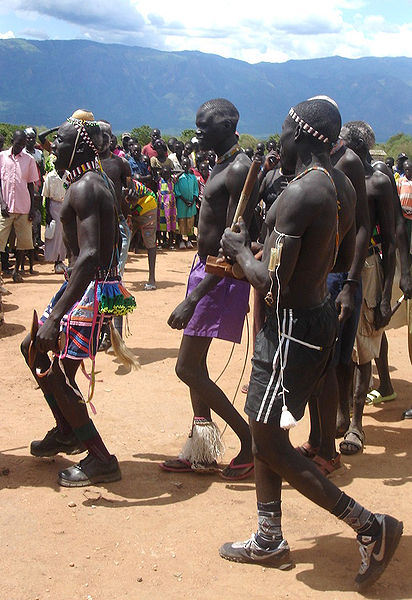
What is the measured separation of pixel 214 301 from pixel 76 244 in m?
0.86

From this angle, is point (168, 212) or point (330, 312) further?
point (168, 212)

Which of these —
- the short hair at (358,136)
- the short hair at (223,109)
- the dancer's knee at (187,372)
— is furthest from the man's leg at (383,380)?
the short hair at (223,109)

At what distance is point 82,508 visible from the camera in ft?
12.8

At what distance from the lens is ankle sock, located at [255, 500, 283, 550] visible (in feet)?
10.7

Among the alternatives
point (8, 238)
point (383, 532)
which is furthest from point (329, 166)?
point (8, 238)

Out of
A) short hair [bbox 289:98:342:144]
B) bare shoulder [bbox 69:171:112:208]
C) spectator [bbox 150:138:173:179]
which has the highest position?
short hair [bbox 289:98:342:144]

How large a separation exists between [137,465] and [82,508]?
0.69 m

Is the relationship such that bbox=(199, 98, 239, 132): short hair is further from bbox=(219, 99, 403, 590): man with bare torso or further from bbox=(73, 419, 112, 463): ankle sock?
bbox=(73, 419, 112, 463): ankle sock

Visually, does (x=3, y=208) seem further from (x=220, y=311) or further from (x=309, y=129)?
(x=309, y=129)

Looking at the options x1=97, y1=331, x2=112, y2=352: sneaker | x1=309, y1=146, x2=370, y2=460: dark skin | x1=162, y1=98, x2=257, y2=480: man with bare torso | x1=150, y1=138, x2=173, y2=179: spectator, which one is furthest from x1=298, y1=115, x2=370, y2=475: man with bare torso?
x1=150, y1=138, x2=173, y2=179: spectator

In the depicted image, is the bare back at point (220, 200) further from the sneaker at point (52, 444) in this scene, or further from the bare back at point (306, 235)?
the sneaker at point (52, 444)

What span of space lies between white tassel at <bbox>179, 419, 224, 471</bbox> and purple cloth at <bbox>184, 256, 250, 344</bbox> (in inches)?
23.0

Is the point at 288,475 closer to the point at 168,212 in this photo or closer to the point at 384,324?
the point at 384,324

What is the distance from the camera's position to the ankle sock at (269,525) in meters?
3.26
